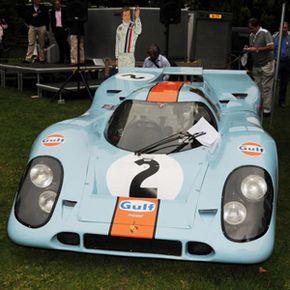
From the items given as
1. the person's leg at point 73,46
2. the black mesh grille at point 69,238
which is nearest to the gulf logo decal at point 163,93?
the black mesh grille at point 69,238

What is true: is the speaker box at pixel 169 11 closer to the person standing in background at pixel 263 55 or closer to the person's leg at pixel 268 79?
the person standing in background at pixel 263 55

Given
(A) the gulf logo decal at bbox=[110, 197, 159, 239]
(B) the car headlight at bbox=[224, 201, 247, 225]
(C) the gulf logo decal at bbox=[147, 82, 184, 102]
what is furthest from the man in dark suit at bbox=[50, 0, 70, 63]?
(B) the car headlight at bbox=[224, 201, 247, 225]

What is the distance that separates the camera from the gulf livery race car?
3100 millimetres

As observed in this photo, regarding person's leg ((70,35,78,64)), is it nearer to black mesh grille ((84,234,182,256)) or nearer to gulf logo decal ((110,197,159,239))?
gulf logo decal ((110,197,159,239))

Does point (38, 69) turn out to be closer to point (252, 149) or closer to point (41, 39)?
point (41, 39)

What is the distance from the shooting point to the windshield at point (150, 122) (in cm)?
409

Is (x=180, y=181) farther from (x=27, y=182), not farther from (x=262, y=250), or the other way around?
(x=27, y=182)

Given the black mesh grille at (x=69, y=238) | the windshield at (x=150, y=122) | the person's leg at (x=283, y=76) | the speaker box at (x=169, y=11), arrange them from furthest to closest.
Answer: the person's leg at (x=283, y=76) < the speaker box at (x=169, y=11) < the windshield at (x=150, y=122) < the black mesh grille at (x=69, y=238)

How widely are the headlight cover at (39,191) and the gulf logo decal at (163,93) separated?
4.13ft

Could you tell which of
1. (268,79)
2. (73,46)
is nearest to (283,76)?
(268,79)

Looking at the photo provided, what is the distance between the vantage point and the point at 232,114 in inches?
190

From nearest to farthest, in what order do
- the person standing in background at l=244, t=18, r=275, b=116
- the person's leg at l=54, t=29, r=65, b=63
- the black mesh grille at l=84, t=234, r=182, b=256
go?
the black mesh grille at l=84, t=234, r=182, b=256 < the person standing in background at l=244, t=18, r=275, b=116 < the person's leg at l=54, t=29, r=65, b=63

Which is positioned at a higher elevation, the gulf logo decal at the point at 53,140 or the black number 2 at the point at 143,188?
the gulf logo decal at the point at 53,140

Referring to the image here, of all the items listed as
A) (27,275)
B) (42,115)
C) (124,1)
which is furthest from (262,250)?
(124,1)
